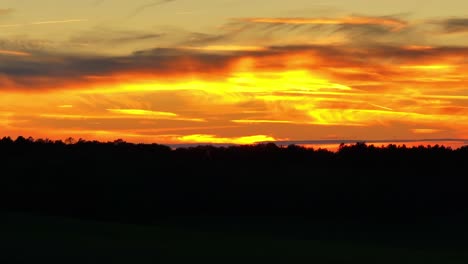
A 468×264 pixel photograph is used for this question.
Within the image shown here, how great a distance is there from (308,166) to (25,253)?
199ft

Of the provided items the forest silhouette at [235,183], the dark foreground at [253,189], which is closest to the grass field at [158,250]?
the dark foreground at [253,189]

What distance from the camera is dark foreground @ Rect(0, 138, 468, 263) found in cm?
6550

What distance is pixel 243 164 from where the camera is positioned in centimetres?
8594

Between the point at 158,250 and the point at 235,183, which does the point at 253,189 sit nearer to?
the point at 235,183

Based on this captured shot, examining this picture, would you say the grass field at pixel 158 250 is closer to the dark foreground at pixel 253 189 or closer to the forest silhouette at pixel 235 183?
the dark foreground at pixel 253 189

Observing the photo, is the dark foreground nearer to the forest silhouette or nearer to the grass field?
the forest silhouette

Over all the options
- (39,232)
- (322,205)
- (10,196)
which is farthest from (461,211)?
(39,232)

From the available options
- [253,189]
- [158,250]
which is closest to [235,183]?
[253,189]

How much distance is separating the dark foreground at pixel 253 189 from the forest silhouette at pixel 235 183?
4.1 inches

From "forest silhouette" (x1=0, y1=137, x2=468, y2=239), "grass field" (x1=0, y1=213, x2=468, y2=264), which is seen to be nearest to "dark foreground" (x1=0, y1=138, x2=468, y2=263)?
"forest silhouette" (x1=0, y1=137, x2=468, y2=239)

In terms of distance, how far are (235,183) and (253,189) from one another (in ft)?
6.71

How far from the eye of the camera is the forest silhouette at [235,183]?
74000 mm

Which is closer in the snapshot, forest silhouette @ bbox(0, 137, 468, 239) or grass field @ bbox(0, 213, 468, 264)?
grass field @ bbox(0, 213, 468, 264)

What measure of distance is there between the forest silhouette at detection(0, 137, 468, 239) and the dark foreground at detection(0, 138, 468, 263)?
0.10 m
